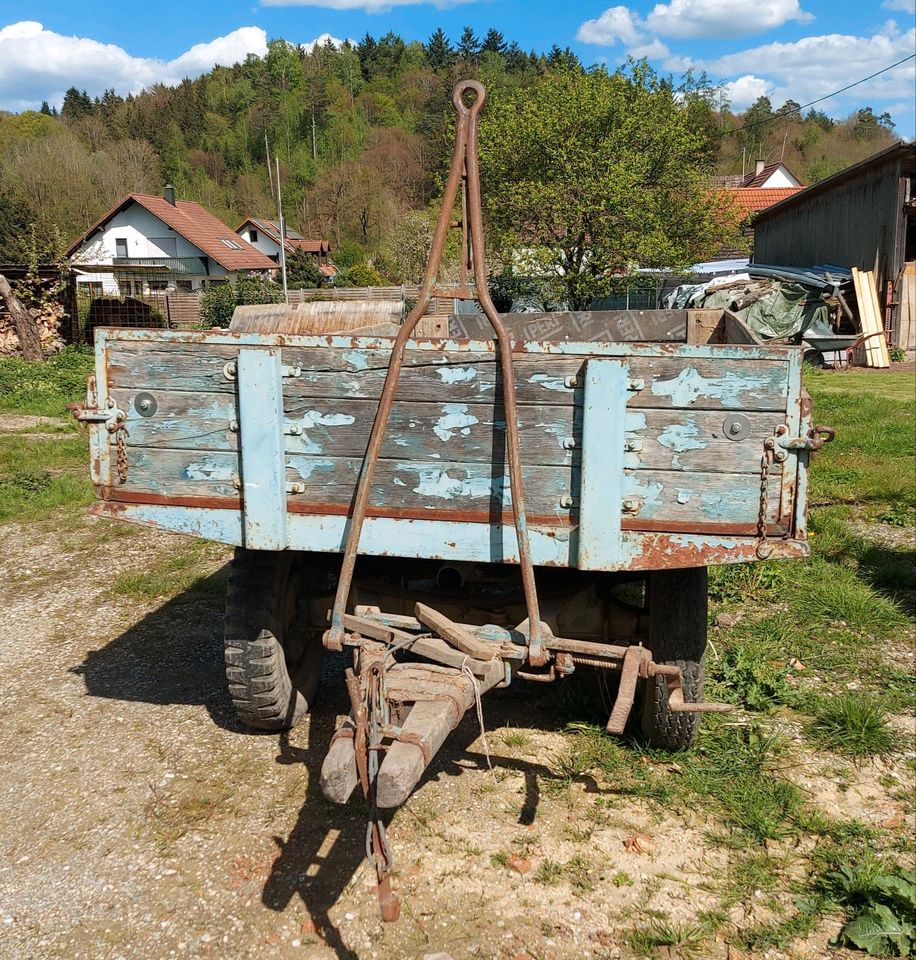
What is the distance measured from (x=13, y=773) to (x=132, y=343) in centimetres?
179

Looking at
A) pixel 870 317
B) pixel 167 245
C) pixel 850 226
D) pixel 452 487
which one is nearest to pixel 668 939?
pixel 452 487

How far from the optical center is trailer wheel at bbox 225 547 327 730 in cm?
318

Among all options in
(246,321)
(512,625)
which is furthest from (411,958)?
(246,321)

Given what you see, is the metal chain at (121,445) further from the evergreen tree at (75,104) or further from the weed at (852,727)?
the evergreen tree at (75,104)

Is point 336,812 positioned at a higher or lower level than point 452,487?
lower

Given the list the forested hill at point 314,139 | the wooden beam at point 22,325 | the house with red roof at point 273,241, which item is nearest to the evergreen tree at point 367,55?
the forested hill at point 314,139

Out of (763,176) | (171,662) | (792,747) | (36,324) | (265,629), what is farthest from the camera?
(763,176)

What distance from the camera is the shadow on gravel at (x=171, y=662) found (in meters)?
3.90

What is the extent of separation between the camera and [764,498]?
2.52 m

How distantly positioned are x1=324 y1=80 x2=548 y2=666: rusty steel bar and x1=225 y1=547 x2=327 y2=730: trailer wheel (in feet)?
1.95

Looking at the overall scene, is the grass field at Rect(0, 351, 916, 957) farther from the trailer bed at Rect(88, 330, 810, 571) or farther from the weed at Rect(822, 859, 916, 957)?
the trailer bed at Rect(88, 330, 810, 571)

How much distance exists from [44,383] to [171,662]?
38.1ft

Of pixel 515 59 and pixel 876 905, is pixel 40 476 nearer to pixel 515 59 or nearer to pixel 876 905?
pixel 876 905

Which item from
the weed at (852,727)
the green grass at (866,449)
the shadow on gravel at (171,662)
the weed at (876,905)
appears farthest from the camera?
the green grass at (866,449)
